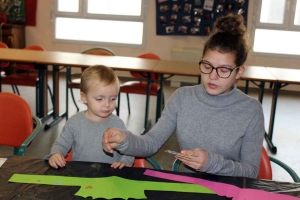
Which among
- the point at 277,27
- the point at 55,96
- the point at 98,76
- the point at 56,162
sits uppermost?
the point at 277,27

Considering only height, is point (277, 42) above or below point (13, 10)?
below

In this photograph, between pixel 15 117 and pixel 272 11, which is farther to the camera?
pixel 272 11

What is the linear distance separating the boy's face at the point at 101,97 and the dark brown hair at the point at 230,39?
1.34 feet

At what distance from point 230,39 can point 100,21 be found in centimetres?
538

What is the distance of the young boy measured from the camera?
4.73 feet

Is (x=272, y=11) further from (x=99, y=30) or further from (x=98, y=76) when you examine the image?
(x=98, y=76)

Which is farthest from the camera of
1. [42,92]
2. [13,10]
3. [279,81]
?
[13,10]

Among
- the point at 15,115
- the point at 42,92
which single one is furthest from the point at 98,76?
the point at 42,92

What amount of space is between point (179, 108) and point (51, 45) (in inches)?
217

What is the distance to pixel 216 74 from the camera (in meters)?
1.27

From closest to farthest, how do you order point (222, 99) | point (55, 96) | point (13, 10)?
point (222, 99), point (55, 96), point (13, 10)

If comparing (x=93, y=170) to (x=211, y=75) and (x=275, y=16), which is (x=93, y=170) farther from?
(x=275, y=16)

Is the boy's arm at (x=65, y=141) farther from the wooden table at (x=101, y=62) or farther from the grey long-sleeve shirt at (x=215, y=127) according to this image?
the wooden table at (x=101, y=62)

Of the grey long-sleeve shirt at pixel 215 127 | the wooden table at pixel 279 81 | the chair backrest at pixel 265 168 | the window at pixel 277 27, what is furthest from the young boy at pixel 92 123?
the window at pixel 277 27
